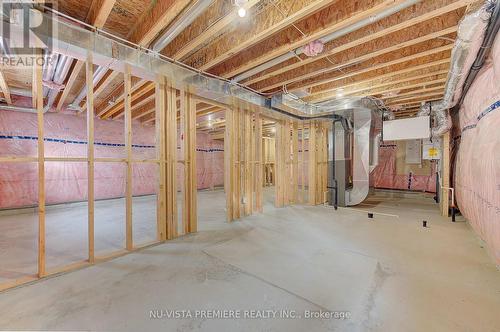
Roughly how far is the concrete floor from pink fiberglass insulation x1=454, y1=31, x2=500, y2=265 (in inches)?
17.7

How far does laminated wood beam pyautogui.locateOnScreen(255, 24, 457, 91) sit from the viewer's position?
242 centimetres

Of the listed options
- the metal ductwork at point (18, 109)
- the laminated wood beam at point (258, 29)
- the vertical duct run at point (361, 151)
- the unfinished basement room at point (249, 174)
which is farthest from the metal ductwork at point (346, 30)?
the metal ductwork at point (18, 109)

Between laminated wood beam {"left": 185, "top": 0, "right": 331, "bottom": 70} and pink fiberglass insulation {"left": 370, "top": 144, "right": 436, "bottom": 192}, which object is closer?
laminated wood beam {"left": 185, "top": 0, "right": 331, "bottom": 70}

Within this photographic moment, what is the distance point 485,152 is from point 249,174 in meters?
3.25

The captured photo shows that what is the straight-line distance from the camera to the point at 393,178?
7.69 metres

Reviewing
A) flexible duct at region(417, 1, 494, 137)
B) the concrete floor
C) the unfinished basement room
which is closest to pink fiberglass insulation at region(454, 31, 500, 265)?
the unfinished basement room

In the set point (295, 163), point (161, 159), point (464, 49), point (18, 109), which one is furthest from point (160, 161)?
point (18, 109)

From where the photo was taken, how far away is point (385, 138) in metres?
5.19

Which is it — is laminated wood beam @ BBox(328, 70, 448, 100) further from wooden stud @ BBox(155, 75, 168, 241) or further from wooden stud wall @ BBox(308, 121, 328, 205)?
wooden stud @ BBox(155, 75, 168, 241)

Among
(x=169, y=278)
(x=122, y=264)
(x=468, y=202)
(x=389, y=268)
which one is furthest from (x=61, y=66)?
(x=468, y=202)

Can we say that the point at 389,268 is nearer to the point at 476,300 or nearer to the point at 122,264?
the point at 476,300

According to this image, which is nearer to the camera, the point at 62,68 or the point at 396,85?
the point at 62,68

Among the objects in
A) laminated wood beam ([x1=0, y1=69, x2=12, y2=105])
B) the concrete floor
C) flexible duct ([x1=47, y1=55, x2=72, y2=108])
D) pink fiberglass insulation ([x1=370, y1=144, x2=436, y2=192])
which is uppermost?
flexible duct ([x1=47, y1=55, x2=72, y2=108])

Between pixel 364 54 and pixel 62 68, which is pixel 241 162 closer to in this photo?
pixel 364 54
